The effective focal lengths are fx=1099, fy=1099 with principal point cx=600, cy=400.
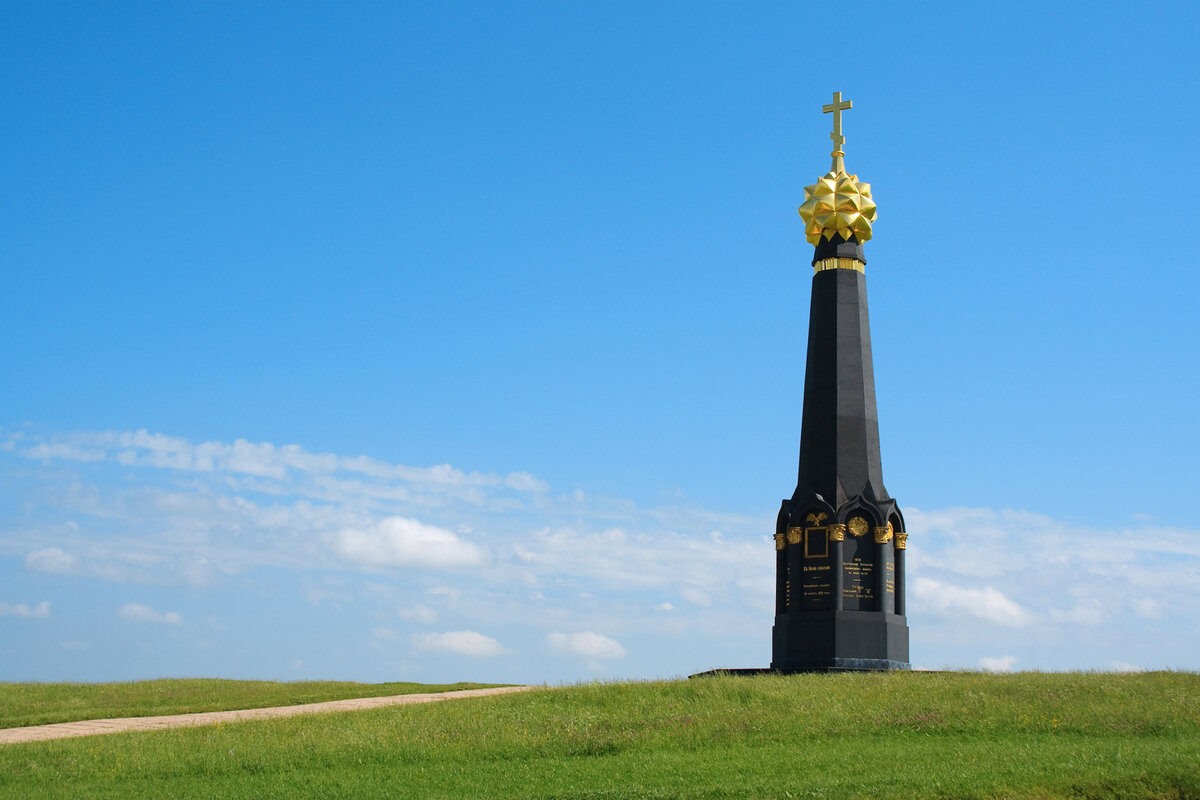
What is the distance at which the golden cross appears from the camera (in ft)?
81.0

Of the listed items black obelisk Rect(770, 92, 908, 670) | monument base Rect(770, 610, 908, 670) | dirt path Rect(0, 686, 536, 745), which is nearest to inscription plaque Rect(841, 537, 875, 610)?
black obelisk Rect(770, 92, 908, 670)

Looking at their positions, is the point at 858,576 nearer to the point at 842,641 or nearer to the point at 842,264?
the point at 842,641

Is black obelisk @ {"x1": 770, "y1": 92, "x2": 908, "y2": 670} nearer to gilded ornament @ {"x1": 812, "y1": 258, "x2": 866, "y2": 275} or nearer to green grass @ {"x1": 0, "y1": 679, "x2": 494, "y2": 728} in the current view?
gilded ornament @ {"x1": 812, "y1": 258, "x2": 866, "y2": 275}

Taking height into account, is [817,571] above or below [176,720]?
above

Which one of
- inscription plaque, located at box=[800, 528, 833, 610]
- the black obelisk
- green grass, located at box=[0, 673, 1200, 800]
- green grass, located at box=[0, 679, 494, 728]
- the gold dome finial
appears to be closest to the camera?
green grass, located at box=[0, 673, 1200, 800]

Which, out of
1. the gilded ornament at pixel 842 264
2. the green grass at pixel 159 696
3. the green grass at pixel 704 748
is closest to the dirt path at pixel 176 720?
the green grass at pixel 159 696

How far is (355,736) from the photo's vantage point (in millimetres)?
14969

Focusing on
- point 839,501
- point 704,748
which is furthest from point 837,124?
point 704,748

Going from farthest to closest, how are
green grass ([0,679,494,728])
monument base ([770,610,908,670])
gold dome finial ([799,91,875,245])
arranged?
gold dome finial ([799,91,875,245]) < monument base ([770,610,908,670]) < green grass ([0,679,494,728])

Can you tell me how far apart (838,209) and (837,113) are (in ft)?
9.35

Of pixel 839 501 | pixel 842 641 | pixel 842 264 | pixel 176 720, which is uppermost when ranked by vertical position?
pixel 842 264

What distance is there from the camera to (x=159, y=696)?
2220 cm

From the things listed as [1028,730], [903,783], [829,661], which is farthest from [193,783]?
[829,661]

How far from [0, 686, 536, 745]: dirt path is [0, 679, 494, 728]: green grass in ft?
1.80
